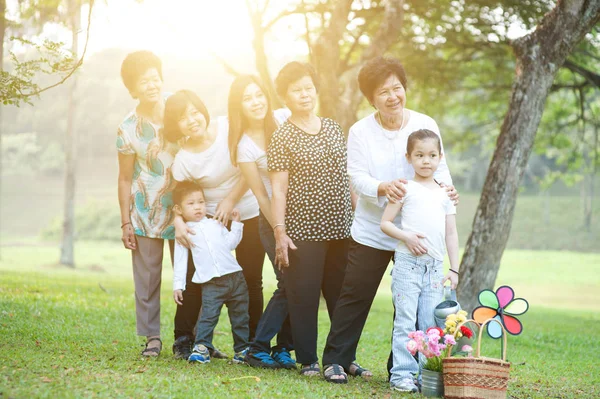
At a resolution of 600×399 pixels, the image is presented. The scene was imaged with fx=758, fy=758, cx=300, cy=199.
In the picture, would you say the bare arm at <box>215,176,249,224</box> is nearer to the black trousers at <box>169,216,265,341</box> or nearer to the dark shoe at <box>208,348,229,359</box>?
the black trousers at <box>169,216,265,341</box>

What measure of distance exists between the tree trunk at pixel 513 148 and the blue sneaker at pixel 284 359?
4.41 m

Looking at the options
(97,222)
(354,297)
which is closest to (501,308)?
(354,297)

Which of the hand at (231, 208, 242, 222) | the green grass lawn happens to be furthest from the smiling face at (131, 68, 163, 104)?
the green grass lawn

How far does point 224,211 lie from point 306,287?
36.9 inches

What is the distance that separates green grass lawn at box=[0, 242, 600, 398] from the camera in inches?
180

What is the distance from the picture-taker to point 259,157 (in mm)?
5621

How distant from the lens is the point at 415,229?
5.00m

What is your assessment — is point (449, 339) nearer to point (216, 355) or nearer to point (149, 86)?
point (216, 355)

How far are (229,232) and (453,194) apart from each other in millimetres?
1813

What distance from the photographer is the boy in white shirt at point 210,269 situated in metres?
5.83

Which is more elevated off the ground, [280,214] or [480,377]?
[280,214]

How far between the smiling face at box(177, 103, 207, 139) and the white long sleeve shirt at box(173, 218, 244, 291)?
0.68m

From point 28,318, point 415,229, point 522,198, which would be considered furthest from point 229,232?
point 522,198

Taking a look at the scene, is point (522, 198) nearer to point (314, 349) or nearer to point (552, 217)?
point (552, 217)
